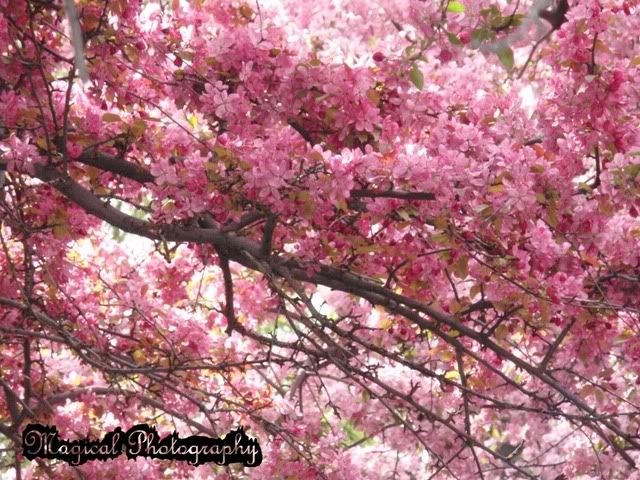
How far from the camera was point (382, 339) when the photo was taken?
427cm

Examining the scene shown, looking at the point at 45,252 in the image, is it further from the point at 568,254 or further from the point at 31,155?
the point at 568,254

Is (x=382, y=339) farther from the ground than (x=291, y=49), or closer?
closer

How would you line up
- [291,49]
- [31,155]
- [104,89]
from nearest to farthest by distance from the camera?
[31,155]
[291,49]
[104,89]

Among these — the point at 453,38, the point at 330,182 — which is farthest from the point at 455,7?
the point at 330,182

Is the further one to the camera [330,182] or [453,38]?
[453,38]

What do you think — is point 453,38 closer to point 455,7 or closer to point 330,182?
point 455,7

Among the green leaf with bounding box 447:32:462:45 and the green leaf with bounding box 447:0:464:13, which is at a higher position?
the green leaf with bounding box 447:0:464:13

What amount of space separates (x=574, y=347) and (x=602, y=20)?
1.57 meters

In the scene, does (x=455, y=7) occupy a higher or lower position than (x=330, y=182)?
higher

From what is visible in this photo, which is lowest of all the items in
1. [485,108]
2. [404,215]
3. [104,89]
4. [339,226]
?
[404,215]

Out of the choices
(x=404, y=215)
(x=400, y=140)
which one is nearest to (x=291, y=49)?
(x=400, y=140)

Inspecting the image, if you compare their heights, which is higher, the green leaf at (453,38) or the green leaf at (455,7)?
the green leaf at (455,7)

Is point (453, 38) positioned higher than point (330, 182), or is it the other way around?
point (453, 38)

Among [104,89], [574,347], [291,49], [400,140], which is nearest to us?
[291,49]
